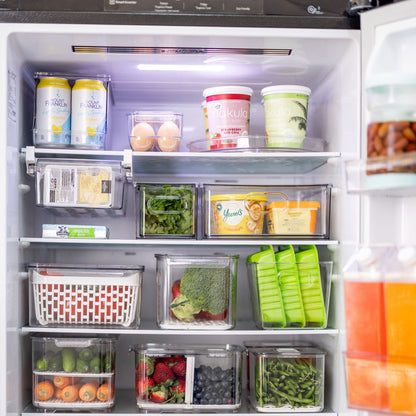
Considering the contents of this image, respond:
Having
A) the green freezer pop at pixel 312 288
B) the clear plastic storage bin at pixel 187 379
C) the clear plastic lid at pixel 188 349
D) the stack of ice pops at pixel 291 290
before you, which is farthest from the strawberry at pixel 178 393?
the green freezer pop at pixel 312 288

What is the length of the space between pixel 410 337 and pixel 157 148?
1.13 m

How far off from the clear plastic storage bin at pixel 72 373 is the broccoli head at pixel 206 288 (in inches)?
12.7

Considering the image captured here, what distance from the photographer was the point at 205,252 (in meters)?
2.34

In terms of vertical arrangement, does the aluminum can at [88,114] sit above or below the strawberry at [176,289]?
above

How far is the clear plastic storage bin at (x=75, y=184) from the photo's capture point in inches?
77.8

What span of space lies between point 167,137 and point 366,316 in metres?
1.01

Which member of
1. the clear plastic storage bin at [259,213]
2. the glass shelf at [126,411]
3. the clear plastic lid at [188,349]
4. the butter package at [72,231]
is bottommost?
the glass shelf at [126,411]

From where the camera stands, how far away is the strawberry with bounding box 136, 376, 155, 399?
1994 millimetres

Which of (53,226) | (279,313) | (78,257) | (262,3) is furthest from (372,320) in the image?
(78,257)

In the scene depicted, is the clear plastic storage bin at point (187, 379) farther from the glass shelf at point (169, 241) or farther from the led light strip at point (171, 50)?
the led light strip at point (171, 50)

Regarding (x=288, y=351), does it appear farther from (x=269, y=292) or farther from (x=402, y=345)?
(x=402, y=345)

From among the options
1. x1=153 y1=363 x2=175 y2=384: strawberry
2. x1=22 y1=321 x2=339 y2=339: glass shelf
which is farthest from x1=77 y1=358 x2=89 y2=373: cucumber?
x1=153 y1=363 x2=175 y2=384: strawberry

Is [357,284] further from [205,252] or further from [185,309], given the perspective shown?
[205,252]

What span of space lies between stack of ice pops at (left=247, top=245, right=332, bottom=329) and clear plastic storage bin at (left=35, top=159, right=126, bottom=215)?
1.84 feet
